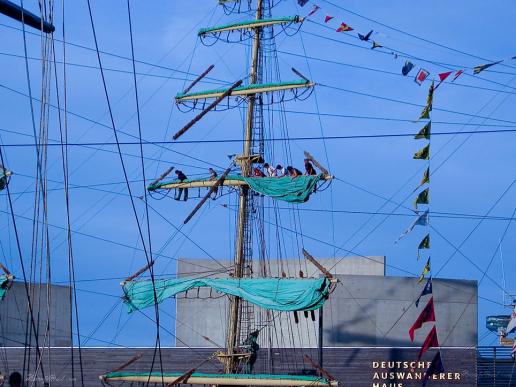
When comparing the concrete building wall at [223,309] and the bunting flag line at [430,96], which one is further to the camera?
the concrete building wall at [223,309]

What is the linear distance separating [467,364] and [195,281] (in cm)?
980

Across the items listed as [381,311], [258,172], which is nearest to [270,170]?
[258,172]

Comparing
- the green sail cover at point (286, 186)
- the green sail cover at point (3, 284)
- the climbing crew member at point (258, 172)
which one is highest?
the climbing crew member at point (258, 172)

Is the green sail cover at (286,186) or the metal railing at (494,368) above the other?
the green sail cover at (286,186)

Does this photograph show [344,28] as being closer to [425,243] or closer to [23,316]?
[425,243]

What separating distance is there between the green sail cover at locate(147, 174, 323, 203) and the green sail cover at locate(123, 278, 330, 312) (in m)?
2.81

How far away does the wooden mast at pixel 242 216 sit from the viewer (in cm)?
4284

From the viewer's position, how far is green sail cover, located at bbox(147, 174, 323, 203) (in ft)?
137

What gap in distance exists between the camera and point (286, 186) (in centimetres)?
4206

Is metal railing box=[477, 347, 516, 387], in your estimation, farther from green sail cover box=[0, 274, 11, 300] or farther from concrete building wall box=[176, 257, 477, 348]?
green sail cover box=[0, 274, 11, 300]

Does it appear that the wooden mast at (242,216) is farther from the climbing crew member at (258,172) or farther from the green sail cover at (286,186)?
the green sail cover at (286,186)

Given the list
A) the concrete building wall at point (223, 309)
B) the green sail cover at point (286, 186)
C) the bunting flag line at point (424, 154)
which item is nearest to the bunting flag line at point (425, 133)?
the bunting flag line at point (424, 154)

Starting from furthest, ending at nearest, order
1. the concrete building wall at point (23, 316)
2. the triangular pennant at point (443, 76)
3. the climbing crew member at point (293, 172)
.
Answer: the concrete building wall at point (23, 316), the climbing crew member at point (293, 172), the triangular pennant at point (443, 76)

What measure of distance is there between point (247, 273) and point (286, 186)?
3.75 m
